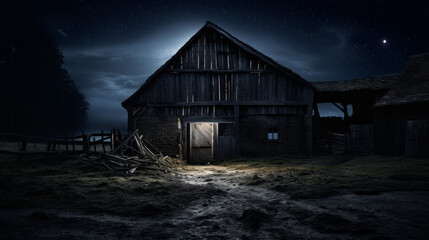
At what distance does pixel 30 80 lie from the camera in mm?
33500

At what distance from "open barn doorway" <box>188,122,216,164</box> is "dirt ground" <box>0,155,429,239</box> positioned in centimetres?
673

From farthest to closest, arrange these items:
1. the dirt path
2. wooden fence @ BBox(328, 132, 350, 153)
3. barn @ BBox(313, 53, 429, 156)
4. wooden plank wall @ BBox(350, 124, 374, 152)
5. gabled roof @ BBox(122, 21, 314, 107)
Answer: wooden fence @ BBox(328, 132, 350, 153)
wooden plank wall @ BBox(350, 124, 374, 152)
gabled roof @ BBox(122, 21, 314, 107)
barn @ BBox(313, 53, 429, 156)
the dirt path

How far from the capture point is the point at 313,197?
6574 millimetres

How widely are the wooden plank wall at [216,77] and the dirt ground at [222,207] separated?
24.6ft

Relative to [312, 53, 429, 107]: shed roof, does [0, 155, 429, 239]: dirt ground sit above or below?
below

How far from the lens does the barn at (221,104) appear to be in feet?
53.3

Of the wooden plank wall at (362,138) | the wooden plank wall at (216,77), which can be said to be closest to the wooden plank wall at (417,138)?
the wooden plank wall at (362,138)

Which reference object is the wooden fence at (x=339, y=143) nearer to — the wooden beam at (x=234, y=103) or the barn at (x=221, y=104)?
the barn at (x=221, y=104)

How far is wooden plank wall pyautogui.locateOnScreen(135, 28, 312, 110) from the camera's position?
16.4 metres

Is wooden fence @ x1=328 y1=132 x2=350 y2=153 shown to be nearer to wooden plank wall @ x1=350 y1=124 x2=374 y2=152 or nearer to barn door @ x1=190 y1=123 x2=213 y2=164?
wooden plank wall @ x1=350 y1=124 x2=374 y2=152

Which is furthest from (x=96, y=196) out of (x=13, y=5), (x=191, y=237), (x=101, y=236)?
(x=13, y=5)

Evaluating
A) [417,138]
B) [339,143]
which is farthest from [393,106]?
[339,143]

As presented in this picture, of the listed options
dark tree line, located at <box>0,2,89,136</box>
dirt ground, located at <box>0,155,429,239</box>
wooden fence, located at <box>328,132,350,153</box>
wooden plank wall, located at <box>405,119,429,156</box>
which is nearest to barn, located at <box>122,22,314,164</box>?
wooden fence, located at <box>328,132,350,153</box>

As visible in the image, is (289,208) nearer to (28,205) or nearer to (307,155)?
(28,205)
